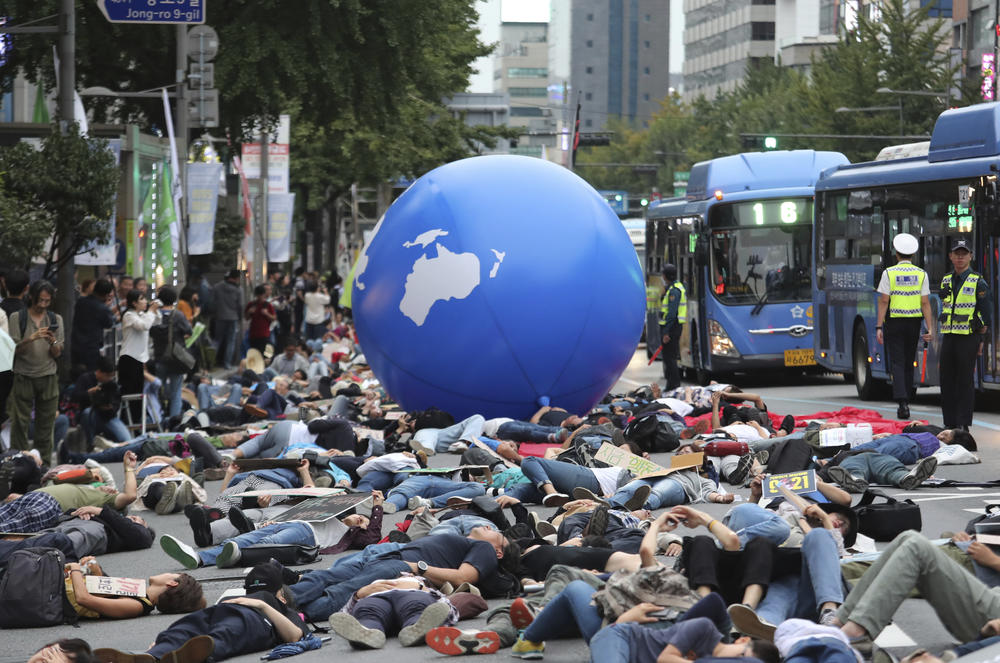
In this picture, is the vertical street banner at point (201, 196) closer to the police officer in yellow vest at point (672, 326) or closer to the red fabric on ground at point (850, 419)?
the police officer in yellow vest at point (672, 326)

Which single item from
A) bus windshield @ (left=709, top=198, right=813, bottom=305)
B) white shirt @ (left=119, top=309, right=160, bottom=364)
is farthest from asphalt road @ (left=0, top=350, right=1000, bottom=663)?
bus windshield @ (left=709, top=198, right=813, bottom=305)

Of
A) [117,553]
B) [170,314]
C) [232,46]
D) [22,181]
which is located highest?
[232,46]

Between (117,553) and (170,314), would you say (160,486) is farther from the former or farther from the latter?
(170,314)

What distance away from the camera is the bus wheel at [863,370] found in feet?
69.7

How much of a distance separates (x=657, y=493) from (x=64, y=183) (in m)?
9.58

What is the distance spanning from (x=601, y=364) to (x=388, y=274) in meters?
2.30

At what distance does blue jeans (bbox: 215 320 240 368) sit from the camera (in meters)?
29.9

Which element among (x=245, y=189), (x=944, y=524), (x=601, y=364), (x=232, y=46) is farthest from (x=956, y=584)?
(x=245, y=189)

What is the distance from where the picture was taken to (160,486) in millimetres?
13047

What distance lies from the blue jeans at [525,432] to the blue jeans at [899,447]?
303 cm

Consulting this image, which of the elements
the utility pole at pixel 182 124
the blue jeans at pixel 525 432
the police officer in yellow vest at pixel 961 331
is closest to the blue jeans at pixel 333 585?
the blue jeans at pixel 525 432

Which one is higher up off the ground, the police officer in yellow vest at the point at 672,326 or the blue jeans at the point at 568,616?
the police officer in yellow vest at the point at 672,326

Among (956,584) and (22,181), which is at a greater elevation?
(22,181)

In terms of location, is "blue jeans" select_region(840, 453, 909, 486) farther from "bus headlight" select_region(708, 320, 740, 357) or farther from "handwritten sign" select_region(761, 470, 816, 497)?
"bus headlight" select_region(708, 320, 740, 357)
